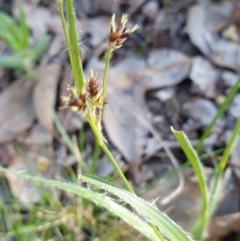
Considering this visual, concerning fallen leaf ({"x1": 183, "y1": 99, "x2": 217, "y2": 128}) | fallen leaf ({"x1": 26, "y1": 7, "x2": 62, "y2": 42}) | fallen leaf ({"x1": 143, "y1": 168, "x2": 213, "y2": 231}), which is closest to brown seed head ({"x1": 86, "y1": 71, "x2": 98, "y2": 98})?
fallen leaf ({"x1": 143, "y1": 168, "x2": 213, "y2": 231})

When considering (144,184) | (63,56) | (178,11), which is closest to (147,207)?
(144,184)

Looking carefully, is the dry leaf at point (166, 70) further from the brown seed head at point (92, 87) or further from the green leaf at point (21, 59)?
the brown seed head at point (92, 87)

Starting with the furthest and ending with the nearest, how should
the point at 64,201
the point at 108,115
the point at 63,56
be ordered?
the point at 63,56
the point at 108,115
the point at 64,201

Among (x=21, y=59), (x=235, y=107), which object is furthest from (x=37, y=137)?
(x=235, y=107)

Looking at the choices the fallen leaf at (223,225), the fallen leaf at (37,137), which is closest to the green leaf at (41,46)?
the fallen leaf at (37,137)

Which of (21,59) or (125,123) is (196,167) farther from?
(21,59)

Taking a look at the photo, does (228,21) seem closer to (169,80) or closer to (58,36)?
(169,80)

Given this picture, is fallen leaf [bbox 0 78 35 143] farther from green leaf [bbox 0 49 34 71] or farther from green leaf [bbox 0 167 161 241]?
green leaf [bbox 0 167 161 241]
